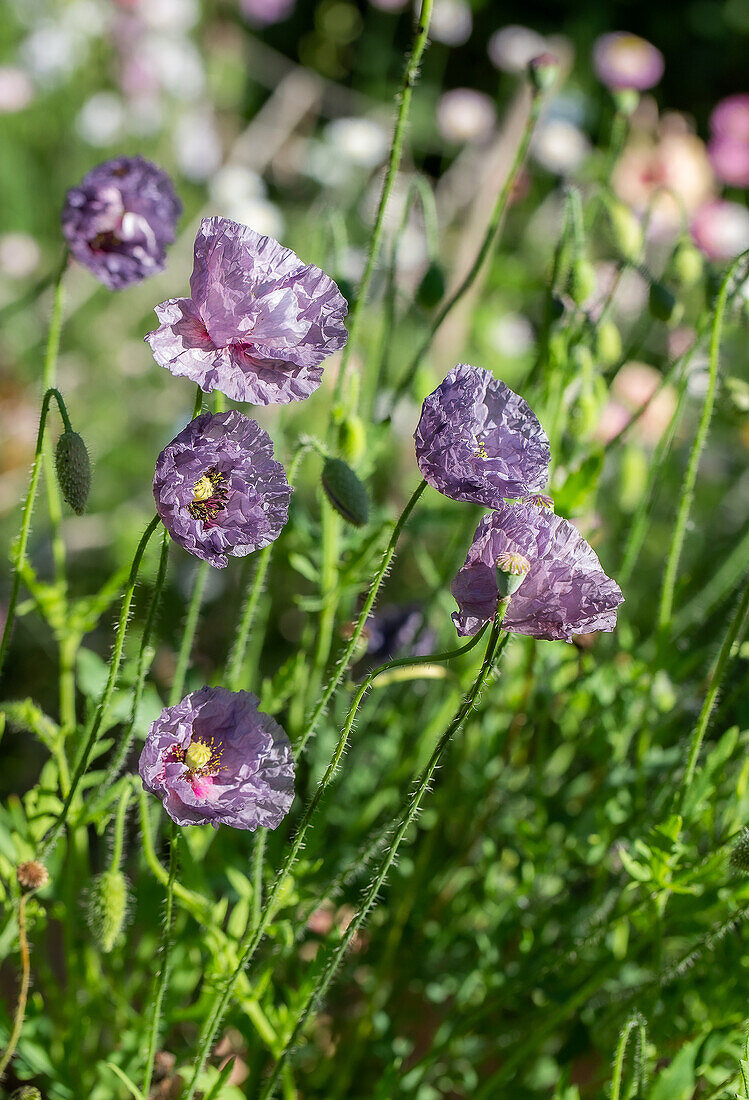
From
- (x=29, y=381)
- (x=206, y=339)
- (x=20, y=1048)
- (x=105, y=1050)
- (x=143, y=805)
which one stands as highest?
(x=206, y=339)

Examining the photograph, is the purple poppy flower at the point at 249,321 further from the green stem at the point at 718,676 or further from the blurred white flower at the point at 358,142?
the blurred white flower at the point at 358,142

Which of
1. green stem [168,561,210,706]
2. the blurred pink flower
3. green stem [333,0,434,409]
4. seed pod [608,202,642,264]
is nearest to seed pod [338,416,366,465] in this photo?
green stem [333,0,434,409]

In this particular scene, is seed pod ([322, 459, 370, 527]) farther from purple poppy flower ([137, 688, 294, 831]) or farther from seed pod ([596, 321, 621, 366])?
seed pod ([596, 321, 621, 366])

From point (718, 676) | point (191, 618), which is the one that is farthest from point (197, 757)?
point (718, 676)

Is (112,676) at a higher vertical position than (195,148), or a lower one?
higher

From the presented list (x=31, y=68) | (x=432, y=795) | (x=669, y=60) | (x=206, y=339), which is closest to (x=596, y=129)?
(x=669, y=60)

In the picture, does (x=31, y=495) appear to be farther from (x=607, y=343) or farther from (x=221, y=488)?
(x=607, y=343)

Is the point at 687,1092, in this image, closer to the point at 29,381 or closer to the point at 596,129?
the point at 29,381
